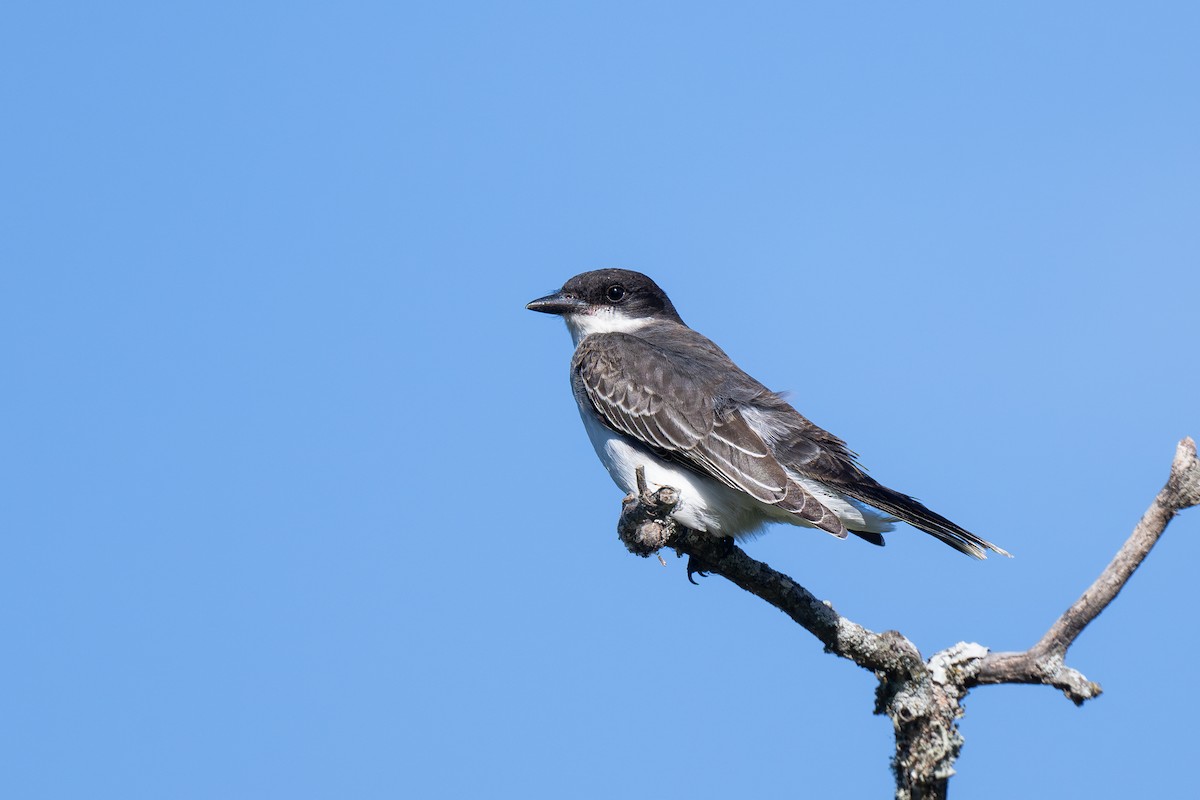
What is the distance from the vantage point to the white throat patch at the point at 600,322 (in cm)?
1159

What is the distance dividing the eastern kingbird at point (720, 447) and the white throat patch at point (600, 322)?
0.76 m

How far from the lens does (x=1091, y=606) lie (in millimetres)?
5910

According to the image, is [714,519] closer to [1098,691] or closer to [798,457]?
[798,457]

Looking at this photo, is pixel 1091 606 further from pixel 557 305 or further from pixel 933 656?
pixel 557 305

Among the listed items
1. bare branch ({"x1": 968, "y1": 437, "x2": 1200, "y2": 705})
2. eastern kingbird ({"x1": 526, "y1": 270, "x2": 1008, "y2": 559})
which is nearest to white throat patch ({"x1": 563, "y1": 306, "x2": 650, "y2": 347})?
eastern kingbird ({"x1": 526, "y1": 270, "x2": 1008, "y2": 559})

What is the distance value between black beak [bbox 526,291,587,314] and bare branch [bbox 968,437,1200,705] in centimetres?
590

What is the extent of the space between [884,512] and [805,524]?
56 centimetres

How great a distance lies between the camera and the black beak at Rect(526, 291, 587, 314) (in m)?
Answer: 11.5

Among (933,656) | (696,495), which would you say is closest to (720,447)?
(696,495)

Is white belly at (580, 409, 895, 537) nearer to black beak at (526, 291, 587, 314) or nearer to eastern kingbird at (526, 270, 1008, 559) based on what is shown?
eastern kingbird at (526, 270, 1008, 559)

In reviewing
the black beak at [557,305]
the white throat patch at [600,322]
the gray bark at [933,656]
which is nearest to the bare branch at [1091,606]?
the gray bark at [933,656]

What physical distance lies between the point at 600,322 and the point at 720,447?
9.49 feet

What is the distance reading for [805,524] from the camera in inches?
336

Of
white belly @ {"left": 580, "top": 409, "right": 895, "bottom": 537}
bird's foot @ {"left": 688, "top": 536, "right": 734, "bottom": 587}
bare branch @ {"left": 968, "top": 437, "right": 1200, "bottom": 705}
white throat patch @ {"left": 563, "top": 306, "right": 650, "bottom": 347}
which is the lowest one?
bare branch @ {"left": 968, "top": 437, "right": 1200, "bottom": 705}
